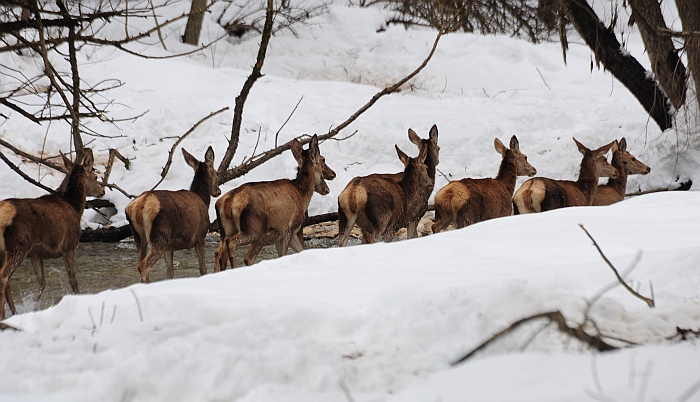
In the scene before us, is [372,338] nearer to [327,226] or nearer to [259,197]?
[259,197]

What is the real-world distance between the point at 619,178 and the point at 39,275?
9.36 m

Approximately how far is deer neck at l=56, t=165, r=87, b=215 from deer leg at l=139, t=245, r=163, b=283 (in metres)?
1.26

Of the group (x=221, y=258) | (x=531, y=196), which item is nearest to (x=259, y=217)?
(x=221, y=258)

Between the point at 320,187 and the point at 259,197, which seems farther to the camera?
the point at 320,187

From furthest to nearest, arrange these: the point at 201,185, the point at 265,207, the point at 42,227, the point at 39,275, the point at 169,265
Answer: the point at 201,185, the point at 169,265, the point at 265,207, the point at 39,275, the point at 42,227

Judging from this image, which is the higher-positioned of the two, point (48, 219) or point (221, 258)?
point (48, 219)

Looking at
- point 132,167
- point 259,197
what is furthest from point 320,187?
point 132,167

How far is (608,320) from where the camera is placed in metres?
3.46

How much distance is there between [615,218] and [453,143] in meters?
9.57

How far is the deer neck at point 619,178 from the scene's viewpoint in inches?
528

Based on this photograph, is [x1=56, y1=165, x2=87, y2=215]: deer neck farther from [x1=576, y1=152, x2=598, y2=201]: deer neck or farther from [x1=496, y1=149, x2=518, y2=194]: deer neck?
[x1=576, y1=152, x2=598, y2=201]: deer neck

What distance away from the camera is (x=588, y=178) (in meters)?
12.7

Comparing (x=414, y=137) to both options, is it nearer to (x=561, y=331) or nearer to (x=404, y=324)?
(x=404, y=324)

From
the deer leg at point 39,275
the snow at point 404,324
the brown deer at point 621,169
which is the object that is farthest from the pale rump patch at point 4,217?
the brown deer at point 621,169
